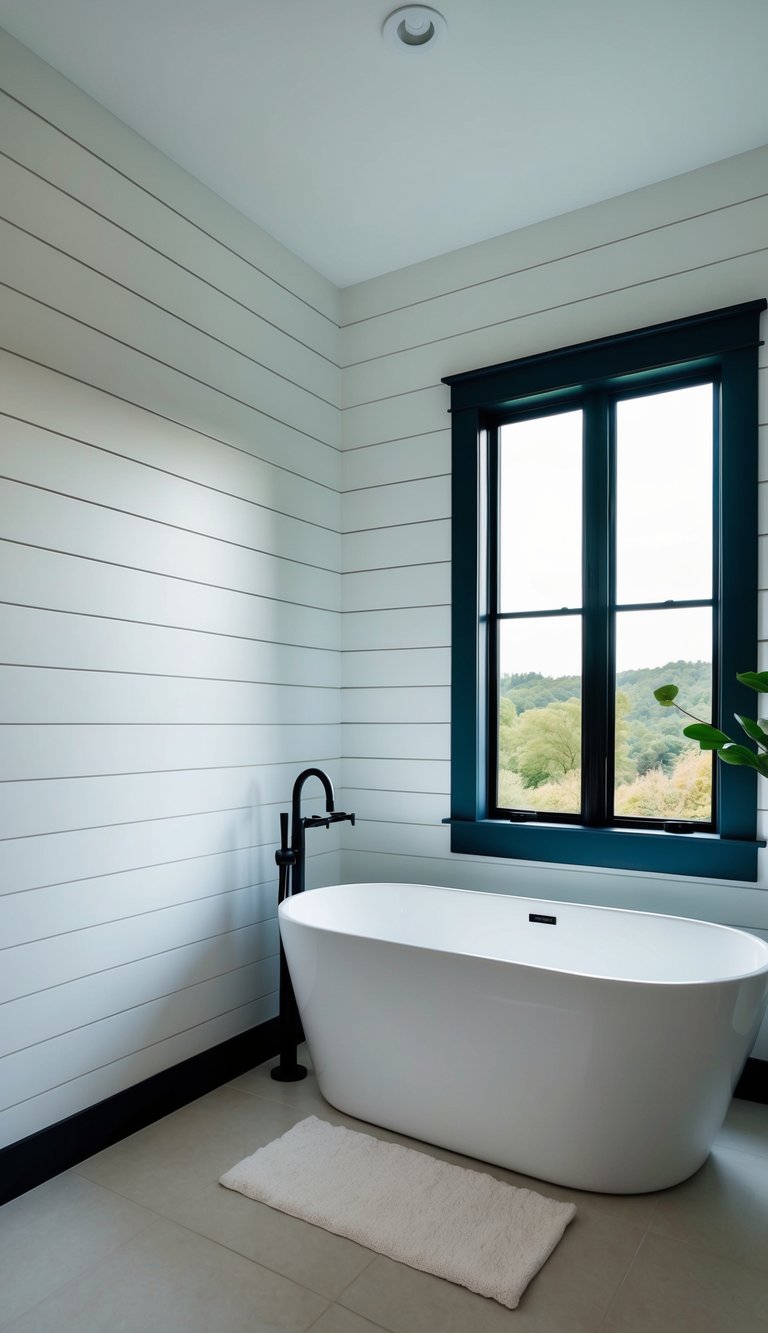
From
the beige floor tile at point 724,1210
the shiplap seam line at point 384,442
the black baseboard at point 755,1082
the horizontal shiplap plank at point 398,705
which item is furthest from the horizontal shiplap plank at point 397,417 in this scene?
the beige floor tile at point 724,1210

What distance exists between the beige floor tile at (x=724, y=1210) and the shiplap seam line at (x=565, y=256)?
2.85m

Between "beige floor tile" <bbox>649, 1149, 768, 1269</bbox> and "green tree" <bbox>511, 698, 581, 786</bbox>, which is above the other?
"green tree" <bbox>511, 698, 581, 786</bbox>

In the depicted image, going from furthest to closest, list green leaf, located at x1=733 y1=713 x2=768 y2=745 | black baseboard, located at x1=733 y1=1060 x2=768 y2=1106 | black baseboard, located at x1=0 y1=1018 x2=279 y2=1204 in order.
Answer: black baseboard, located at x1=733 y1=1060 x2=768 y2=1106, green leaf, located at x1=733 y1=713 x2=768 y2=745, black baseboard, located at x1=0 y1=1018 x2=279 y2=1204

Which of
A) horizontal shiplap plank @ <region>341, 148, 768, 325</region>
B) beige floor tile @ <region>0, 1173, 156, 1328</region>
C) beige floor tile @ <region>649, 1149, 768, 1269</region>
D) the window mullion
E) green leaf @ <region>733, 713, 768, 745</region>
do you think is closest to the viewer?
beige floor tile @ <region>0, 1173, 156, 1328</region>

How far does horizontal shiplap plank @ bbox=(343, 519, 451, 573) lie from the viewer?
128 inches

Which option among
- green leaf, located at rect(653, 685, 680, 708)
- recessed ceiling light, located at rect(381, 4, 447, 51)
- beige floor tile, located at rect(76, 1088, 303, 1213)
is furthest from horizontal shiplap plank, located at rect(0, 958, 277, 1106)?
recessed ceiling light, located at rect(381, 4, 447, 51)

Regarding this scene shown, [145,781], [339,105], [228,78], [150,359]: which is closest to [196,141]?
[228,78]

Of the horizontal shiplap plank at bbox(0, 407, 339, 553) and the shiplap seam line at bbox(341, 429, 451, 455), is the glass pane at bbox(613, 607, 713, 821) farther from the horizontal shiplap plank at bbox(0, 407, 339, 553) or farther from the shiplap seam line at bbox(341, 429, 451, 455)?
the horizontal shiplap plank at bbox(0, 407, 339, 553)

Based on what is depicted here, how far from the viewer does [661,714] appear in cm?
287

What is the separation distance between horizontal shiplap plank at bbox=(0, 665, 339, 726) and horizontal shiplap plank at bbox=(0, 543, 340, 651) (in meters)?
0.18

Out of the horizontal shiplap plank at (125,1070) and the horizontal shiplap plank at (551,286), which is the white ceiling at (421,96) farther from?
the horizontal shiplap plank at (125,1070)

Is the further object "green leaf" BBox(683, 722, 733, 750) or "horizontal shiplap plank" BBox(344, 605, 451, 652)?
"horizontal shiplap plank" BBox(344, 605, 451, 652)

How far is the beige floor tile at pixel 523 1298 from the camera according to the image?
5.51 feet

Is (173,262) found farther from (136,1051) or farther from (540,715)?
(136,1051)
